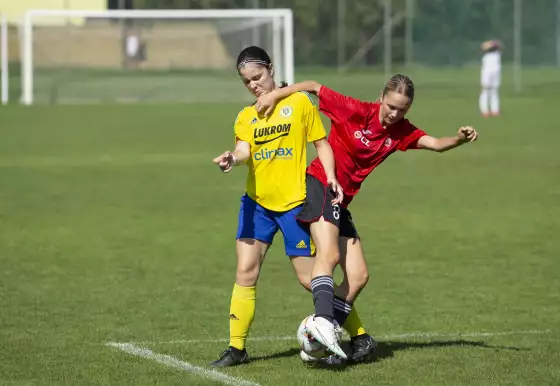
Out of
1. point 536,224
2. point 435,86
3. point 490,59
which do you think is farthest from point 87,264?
point 435,86

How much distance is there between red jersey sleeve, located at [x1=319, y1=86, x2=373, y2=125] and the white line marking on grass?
176cm

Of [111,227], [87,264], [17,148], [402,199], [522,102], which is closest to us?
[87,264]

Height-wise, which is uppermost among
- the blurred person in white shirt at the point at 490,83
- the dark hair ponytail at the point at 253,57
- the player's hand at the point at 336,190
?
the dark hair ponytail at the point at 253,57

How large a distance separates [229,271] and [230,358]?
A: 4.17 m

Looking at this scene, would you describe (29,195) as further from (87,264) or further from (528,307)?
(528,307)

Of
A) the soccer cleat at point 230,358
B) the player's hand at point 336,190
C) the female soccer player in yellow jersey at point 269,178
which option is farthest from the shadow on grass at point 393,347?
the player's hand at point 336,190

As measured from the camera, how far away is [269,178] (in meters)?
7.71

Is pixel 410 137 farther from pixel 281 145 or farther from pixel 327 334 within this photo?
pixel 327 334

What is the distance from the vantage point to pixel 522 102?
42.0 metres

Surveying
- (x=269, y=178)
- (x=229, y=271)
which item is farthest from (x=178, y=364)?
(x=229, y=271)

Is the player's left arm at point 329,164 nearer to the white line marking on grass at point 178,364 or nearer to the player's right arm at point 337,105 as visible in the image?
the player's right arm at point 337,105

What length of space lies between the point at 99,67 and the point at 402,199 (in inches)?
1026

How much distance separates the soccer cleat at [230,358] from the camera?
7.83 metres

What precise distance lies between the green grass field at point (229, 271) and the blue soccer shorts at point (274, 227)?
2.49 feet
